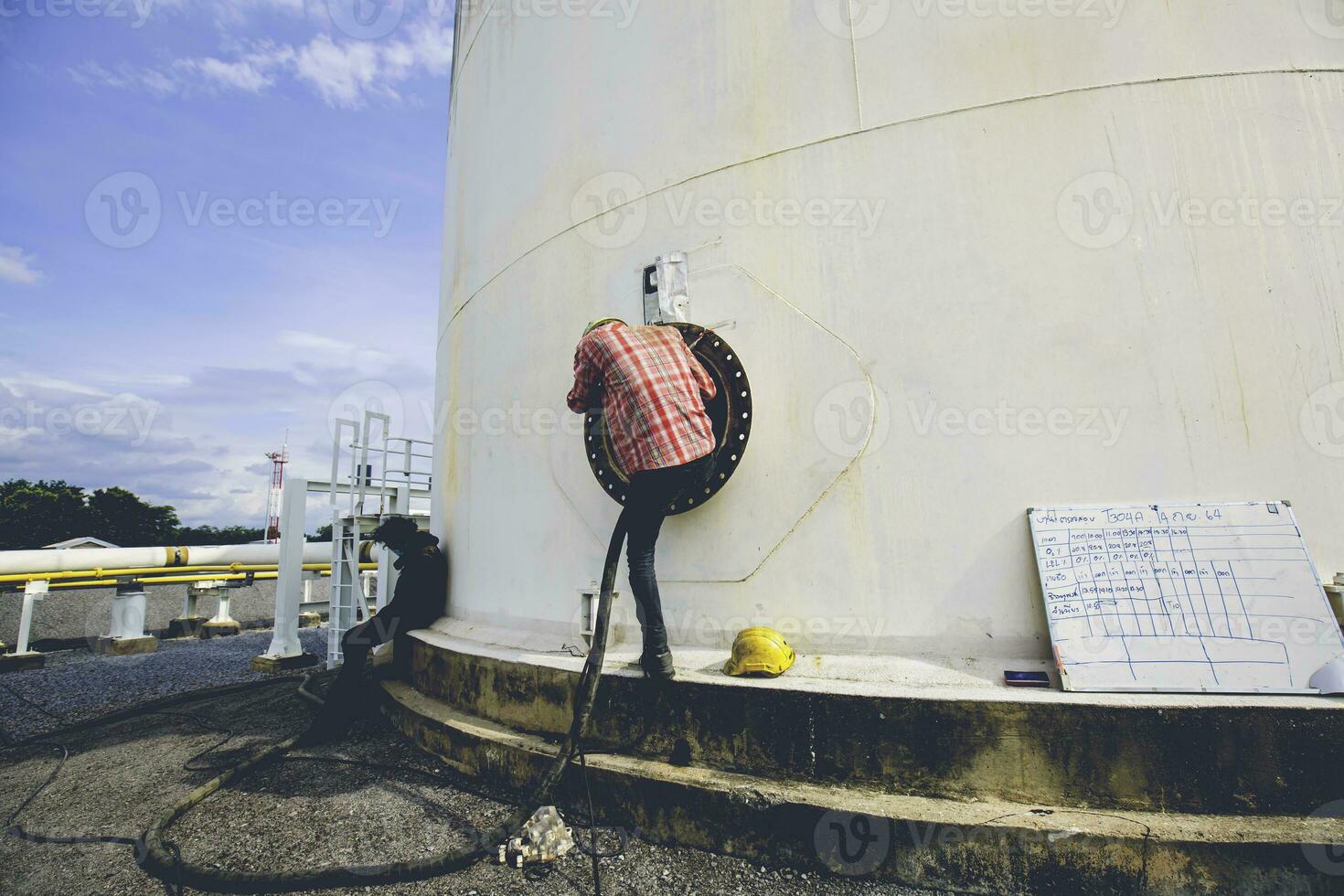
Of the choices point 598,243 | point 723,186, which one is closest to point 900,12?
point 723,186

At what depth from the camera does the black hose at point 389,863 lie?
8.72 feet

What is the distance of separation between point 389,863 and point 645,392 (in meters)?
2.33

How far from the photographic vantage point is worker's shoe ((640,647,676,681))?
3.16 meters

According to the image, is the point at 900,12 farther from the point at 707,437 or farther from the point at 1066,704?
the point at 1066,704

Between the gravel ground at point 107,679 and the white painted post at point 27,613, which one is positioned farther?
the white painted post at point 27,613

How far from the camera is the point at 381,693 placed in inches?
206

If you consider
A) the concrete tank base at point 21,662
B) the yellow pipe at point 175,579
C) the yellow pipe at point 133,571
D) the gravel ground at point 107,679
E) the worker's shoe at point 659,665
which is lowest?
the gravel ground at point 107,679

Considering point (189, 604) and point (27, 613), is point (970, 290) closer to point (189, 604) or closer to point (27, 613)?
point (27, 613)

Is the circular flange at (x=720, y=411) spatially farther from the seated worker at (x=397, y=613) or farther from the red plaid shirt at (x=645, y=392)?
the seated worker at (x=397, y=613)

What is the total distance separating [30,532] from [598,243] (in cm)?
4292

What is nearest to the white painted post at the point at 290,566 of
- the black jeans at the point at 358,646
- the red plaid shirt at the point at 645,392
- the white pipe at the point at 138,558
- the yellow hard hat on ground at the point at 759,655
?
the white pipe at the point at 138,558

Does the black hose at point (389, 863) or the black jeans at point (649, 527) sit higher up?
the black jeans at point (649, 527)

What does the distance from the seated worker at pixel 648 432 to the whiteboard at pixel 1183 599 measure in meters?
1.66

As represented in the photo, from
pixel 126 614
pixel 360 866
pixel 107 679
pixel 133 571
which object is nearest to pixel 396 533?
pixel 360 866
